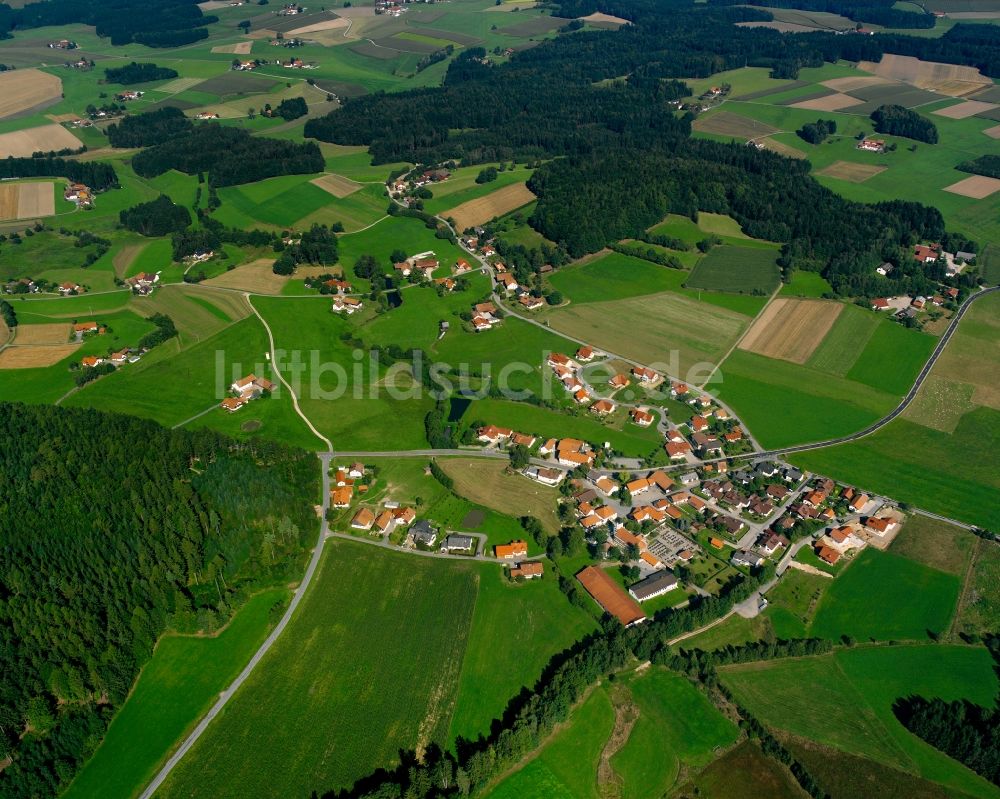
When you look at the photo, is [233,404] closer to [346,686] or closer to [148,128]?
[346,686]

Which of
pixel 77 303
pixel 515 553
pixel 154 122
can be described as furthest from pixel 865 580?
pixel 154 122

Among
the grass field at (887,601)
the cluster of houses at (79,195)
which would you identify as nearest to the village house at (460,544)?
the grass field at (887,601)

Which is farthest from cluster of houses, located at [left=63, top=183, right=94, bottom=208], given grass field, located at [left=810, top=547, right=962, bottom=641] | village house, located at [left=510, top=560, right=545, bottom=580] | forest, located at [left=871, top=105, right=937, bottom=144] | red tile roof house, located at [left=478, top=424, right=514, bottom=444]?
forest, located at [left=871, top=105, right=937, bottom=144]

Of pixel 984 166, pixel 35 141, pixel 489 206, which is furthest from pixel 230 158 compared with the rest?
pixel 984 166

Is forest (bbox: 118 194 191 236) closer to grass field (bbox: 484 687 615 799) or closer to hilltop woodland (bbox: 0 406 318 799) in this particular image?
hilltop woodland (bbox: 0 406 318 799)

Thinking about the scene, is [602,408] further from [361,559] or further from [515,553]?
[361,559]
